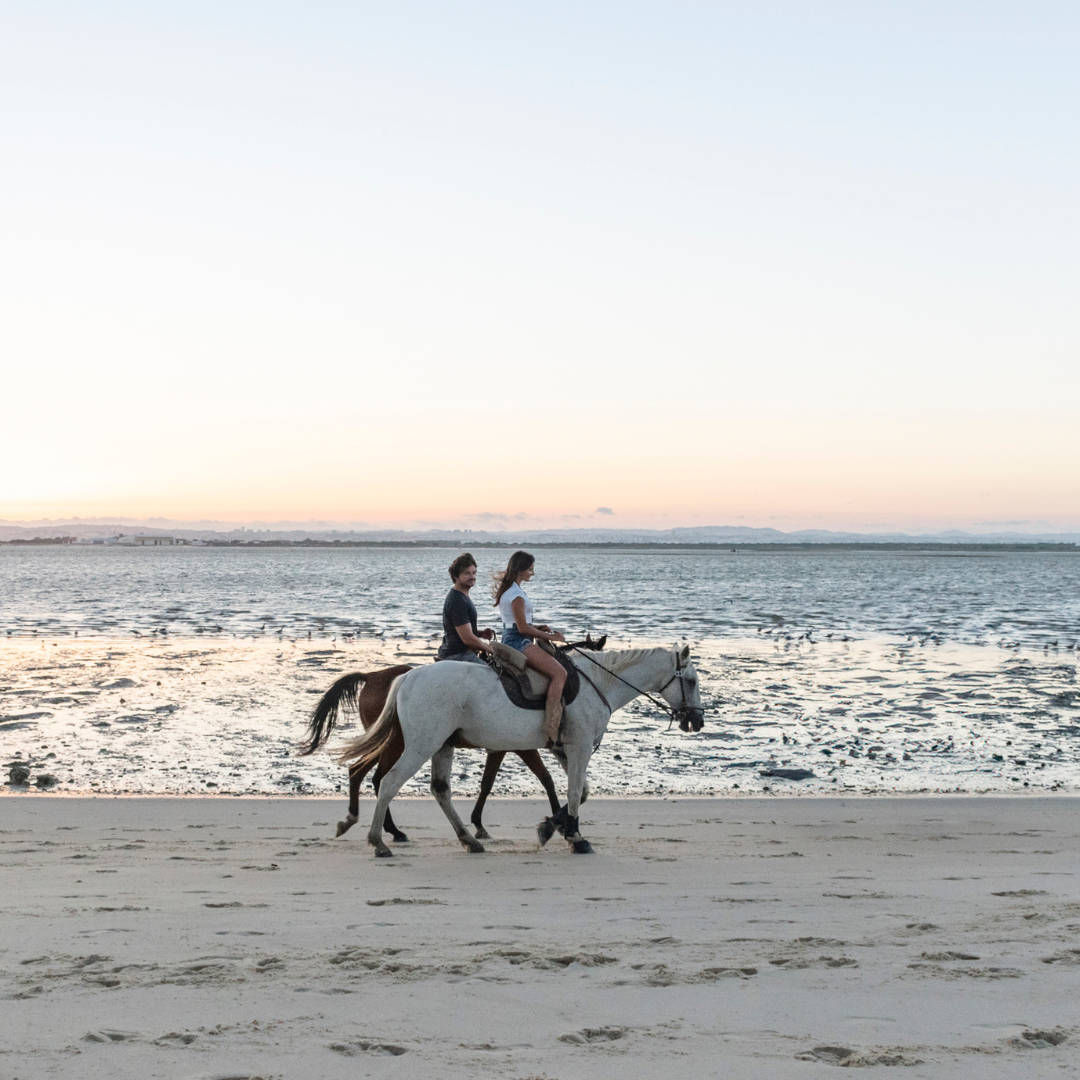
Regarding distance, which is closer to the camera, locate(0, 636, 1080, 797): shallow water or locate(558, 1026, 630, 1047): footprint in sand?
locate(558, 1026, 630, 1047): footprint in sand

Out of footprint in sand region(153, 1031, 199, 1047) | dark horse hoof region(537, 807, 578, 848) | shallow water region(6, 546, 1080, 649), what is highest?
footprint in sand region(153, 1031, 199, 1047)

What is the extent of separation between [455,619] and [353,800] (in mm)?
1836

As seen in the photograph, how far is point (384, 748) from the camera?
29.8 feet

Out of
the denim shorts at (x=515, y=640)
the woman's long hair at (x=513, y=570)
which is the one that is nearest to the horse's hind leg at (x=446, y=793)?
the denim shorts at (x=515, y=640)

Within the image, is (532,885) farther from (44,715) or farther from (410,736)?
(44,715)

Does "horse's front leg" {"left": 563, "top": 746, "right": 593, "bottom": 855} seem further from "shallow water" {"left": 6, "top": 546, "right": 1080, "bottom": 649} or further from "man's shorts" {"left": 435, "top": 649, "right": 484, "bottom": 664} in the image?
"shallow water" {"left": 6, "top": 546, "right": 1080, "bottom": 649}

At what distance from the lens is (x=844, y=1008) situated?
15.8 feet

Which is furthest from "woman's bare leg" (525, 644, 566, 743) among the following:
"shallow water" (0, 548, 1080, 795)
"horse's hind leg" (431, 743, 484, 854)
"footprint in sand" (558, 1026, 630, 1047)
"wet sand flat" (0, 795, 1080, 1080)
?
"footprint in sand" (558, 1026, 630, 1047)

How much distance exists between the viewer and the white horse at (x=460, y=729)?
27.9ft

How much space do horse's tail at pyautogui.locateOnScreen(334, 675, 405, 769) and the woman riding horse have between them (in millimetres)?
1067

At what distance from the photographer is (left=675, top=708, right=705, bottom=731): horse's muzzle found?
947 cm

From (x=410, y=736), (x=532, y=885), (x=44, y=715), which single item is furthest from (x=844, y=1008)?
(x=44, y=715)

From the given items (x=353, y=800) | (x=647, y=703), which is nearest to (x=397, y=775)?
(x=353, y=800)

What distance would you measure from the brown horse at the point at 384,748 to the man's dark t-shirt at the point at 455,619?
0.51m
